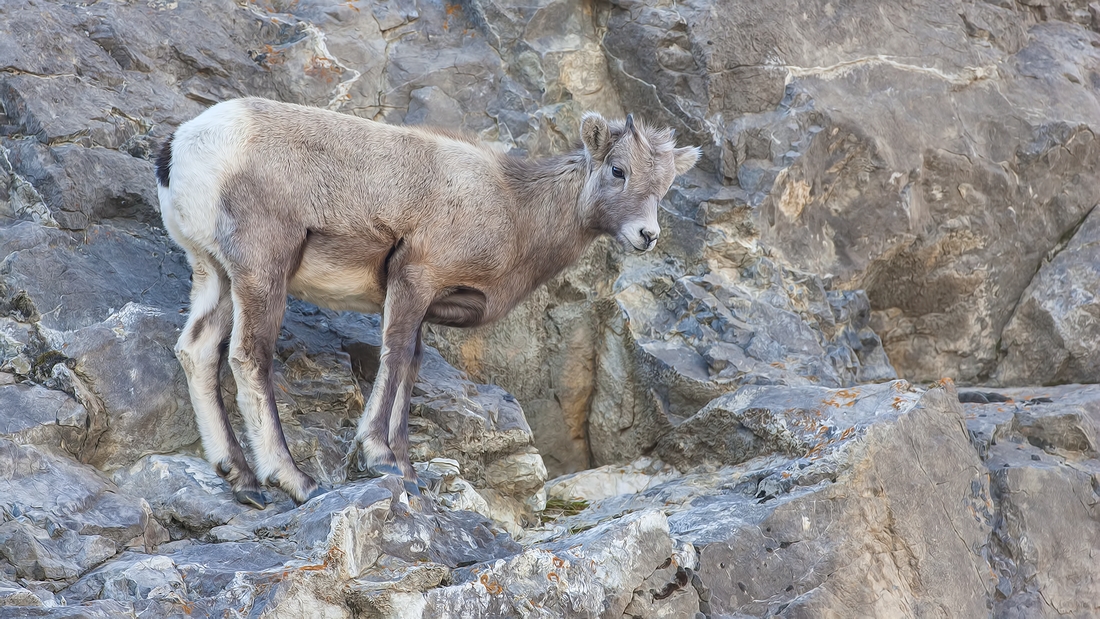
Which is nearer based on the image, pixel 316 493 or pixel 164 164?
pixel 316 493

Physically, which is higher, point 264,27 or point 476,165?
point 264,27

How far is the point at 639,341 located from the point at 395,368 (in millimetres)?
2784

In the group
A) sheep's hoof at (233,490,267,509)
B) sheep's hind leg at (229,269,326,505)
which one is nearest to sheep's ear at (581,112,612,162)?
sheep's hind leg at (229,269,326,505)

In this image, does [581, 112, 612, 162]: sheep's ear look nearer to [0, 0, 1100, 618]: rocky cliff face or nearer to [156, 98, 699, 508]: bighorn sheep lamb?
[156, 98, 699, 508]: bighorn sheep lamb

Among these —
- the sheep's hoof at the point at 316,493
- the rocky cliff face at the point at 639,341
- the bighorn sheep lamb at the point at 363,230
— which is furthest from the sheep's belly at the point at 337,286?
the sheep's hoof at the point at 316,493

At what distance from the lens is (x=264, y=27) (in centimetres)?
970

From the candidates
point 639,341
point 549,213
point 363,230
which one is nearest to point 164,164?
point 363,230

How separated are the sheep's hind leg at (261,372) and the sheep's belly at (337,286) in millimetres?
326

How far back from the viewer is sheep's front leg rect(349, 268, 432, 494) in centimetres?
707

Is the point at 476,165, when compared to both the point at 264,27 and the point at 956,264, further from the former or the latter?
the point at 956,264

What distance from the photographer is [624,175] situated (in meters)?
7.76

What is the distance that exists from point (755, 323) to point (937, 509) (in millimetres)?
2692

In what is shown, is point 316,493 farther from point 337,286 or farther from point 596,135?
point 596,135

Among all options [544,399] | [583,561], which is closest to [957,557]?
→ [583,561]
